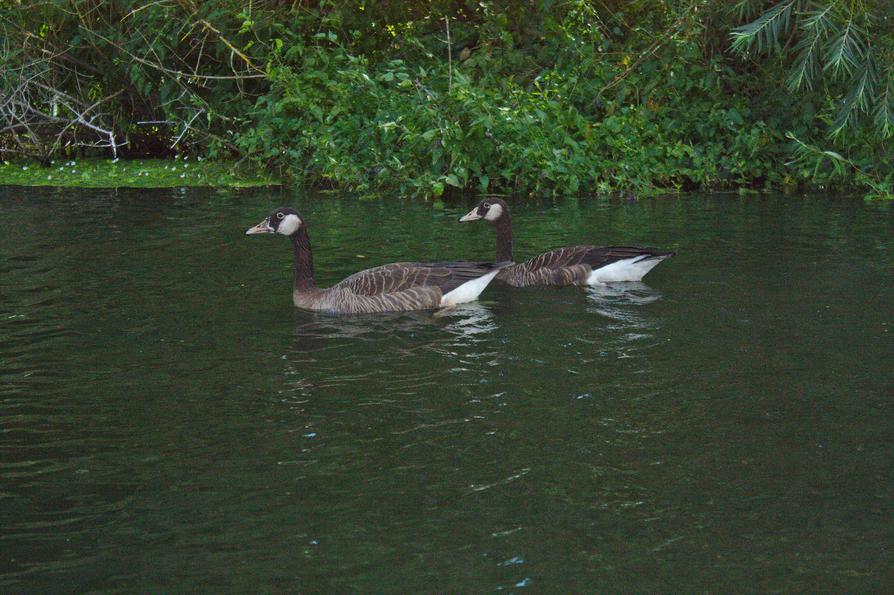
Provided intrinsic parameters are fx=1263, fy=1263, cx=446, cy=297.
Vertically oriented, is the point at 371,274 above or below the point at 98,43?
below

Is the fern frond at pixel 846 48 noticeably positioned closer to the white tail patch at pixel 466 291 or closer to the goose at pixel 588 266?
the goose at pixel 588 266

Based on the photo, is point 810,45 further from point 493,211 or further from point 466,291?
point 466,291

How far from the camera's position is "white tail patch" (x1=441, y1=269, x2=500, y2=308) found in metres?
12.8

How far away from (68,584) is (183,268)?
29.4 feet

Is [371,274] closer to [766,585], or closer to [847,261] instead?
[847,261]

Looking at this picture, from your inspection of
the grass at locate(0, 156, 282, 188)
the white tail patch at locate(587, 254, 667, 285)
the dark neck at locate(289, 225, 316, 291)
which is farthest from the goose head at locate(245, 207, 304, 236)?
the grass at locate(0, 156, 282, 188)

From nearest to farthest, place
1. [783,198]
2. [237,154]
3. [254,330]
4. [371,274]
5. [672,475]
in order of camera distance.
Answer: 1. [672,475]
2. [254,330]
3. [371,274]
4. [783,198]
5. [237,154]

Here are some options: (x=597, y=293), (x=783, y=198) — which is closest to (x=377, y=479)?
(x=597, y=293)

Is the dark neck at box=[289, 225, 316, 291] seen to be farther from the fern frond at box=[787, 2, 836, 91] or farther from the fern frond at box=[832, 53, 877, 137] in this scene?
the fern frond at box=[832, 53, 877, 137]

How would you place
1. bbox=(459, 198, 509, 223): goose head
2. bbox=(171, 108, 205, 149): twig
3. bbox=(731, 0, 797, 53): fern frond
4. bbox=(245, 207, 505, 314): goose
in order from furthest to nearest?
bbox=(171, 108, 205, 149): twig
bbox=(731, 0, 797, 53): fern frond
bbox=(459, 198, 509, 223): goose head
bbox=(245, 207, 505, 314): goose

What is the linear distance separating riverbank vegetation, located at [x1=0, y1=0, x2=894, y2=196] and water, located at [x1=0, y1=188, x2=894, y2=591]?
20.4 feet

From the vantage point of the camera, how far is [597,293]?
531 inches

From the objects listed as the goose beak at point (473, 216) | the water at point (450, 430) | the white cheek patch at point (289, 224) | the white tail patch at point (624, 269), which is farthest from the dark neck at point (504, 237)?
the white cheek patch at point (289, 224)

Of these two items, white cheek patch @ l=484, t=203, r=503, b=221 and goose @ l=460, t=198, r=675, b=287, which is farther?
white cheek patch @ l=484, t=203, r=503, b=221
